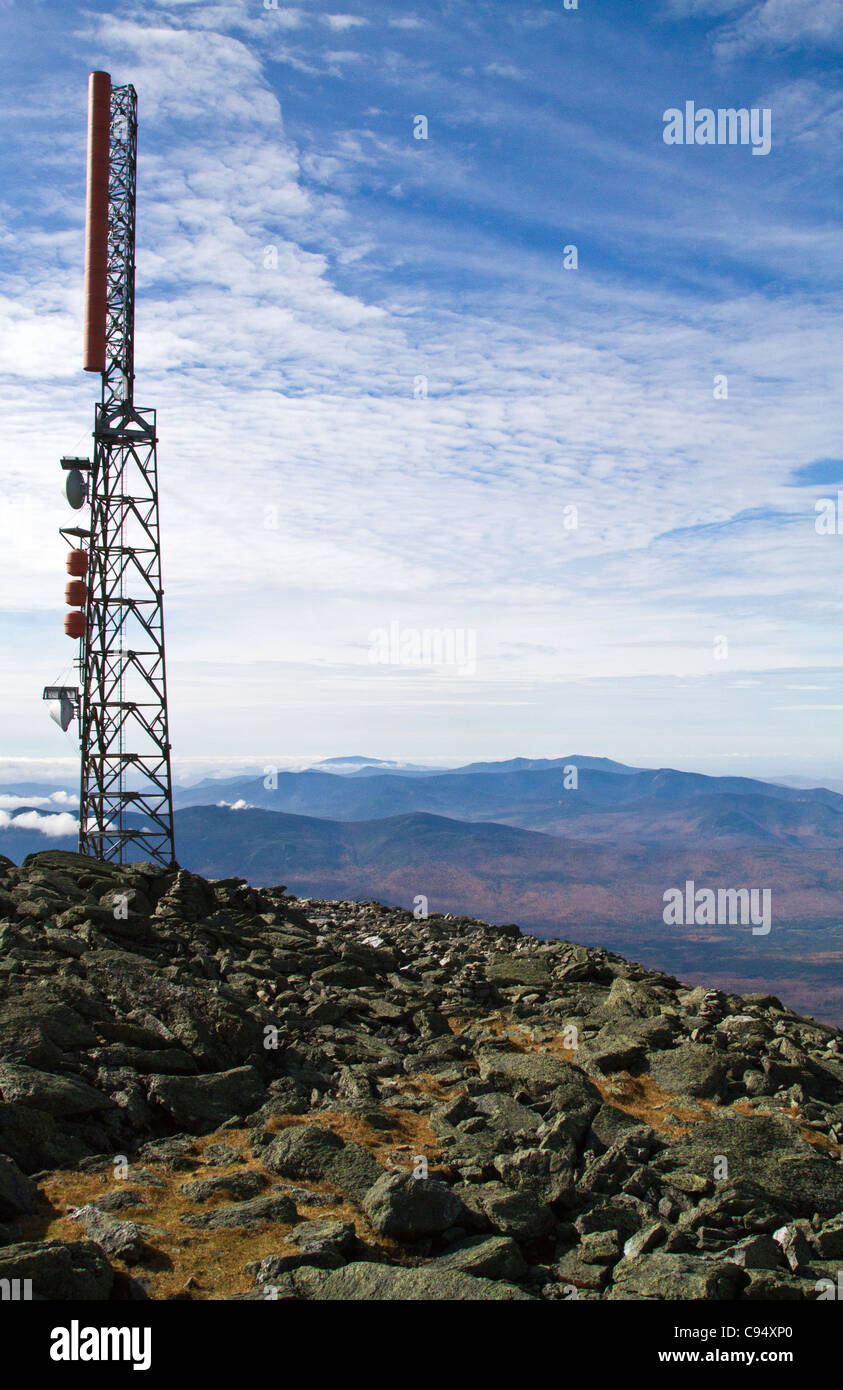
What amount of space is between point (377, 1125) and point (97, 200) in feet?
136

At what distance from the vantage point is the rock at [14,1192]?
13625 mm

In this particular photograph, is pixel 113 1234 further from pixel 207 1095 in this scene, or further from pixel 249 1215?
pixel 207 1095

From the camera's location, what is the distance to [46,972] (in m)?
21.9

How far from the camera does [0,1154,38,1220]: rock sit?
13625 millimetres

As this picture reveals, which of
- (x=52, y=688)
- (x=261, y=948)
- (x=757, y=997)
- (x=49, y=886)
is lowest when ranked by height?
(x=757, y=997)

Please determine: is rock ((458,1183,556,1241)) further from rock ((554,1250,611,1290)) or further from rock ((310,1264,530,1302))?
rock ((310,1264,530,1302))

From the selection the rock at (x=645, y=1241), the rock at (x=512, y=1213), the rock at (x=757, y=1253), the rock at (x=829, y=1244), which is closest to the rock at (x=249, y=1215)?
the rock at (x=512, y=1213)

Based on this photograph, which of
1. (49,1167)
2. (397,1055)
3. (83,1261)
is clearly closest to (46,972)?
(49,1167)

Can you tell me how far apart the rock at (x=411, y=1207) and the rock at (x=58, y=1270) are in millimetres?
4302

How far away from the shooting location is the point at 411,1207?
14.3 meters

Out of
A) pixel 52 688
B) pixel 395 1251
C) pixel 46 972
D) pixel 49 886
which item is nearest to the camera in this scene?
pixel 395 1251
